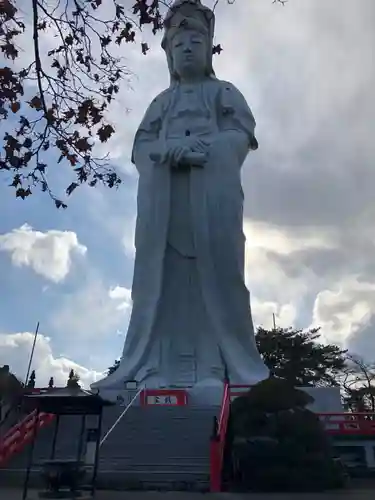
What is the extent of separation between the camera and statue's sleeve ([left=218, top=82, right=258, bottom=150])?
1512 cm

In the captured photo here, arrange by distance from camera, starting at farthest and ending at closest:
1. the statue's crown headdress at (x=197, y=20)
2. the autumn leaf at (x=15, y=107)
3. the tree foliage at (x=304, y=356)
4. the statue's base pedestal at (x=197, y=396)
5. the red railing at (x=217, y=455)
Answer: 1. the tree foliage at (x=304, y=356)
2. the statue's crown headdress at (x=197, y=20)
3. the statue's base pedestal at (x=197, y=396)
4. the red railing at (x=217, y=455)
5. the autumn leaf at (x=15, y=107)

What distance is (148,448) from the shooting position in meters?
9.27

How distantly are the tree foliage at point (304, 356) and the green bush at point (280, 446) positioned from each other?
61.5ft

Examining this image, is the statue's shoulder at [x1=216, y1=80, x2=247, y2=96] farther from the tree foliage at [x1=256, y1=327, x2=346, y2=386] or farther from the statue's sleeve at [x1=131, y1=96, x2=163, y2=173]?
the tree foliage at [x1=256, y1=327, x2=346, y2=386]

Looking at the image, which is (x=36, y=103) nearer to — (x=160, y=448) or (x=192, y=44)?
(x=160, y=448)

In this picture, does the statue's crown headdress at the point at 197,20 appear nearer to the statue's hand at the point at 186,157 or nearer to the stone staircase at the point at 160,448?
the statue's hand at the point at 186,157

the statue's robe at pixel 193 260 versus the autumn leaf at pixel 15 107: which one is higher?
the statue's robe at pixel 193 260

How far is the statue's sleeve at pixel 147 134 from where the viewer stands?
1521 cm

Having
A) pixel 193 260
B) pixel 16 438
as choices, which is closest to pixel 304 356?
pixel 193 260

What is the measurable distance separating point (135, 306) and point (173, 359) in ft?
4.63

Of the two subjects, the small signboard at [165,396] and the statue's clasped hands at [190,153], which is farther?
the statue's clasped hands at [190,153]

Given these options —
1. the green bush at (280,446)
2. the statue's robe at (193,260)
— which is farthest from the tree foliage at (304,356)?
the green bush at (280,446)

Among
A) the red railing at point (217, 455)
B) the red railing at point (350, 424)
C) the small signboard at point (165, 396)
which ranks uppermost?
the small signboard at point (165, 396)

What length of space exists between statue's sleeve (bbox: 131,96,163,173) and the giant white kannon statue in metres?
0.03
